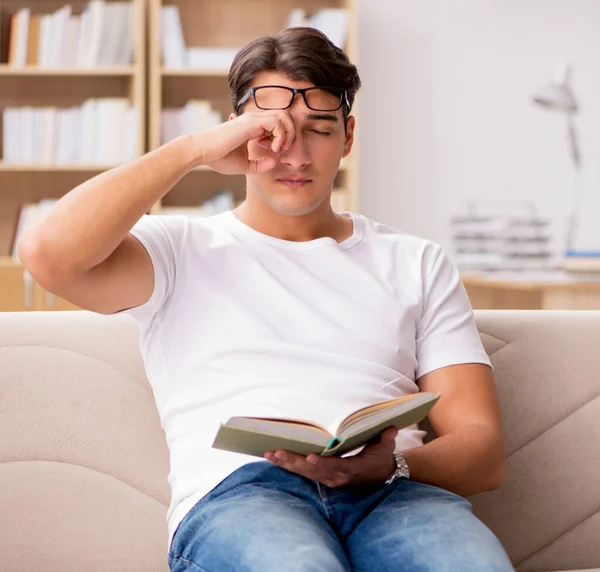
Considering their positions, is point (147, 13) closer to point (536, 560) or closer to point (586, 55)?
point (586, 55)

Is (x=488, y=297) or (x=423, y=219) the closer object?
(x=488, y=297)

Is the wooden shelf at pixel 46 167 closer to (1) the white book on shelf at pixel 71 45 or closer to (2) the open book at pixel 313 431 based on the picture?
(1) the white book on shelf at pixel 71 45

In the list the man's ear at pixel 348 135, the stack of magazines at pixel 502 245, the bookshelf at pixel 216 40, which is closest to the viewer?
the man's ear at pixel 348 135

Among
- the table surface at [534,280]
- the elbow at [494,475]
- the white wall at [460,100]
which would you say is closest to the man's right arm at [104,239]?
the elbow at [494,475]

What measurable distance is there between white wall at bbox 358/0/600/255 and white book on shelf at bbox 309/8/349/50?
1.23 ft

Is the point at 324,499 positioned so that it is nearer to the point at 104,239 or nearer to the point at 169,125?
the point at 104,239

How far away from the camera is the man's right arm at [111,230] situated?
126 centimetres

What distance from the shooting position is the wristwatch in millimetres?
1291

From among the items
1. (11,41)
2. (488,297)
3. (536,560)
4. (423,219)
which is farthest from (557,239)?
(536,560)

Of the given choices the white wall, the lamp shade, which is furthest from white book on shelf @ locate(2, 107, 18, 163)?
the lamp shade

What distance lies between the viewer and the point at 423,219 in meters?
4.50

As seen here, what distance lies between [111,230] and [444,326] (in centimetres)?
55

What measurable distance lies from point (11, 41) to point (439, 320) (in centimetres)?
311

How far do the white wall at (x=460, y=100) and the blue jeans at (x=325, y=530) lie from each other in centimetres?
332
